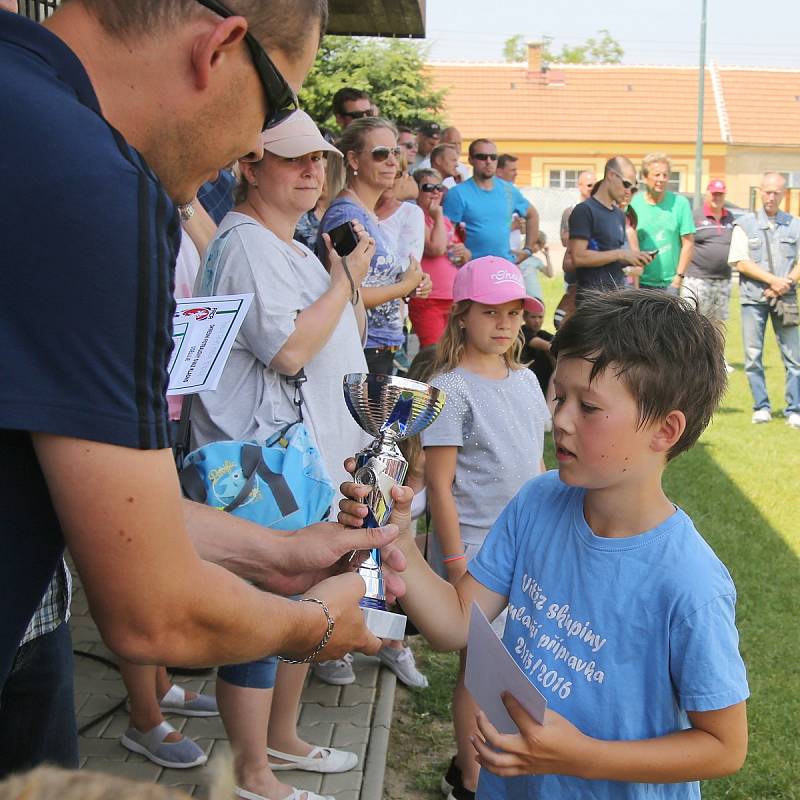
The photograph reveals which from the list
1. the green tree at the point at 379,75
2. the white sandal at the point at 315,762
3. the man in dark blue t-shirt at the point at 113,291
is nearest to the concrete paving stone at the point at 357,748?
the white sandal at the point at 315,762

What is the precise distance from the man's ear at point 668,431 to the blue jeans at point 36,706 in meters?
1.35

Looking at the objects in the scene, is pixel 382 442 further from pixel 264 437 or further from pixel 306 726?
pixel 306 726

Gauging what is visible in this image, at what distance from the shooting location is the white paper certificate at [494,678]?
1.88 metres

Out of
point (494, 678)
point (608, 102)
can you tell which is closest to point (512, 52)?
point (608, 102)

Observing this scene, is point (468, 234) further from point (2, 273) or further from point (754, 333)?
point (2, 273)

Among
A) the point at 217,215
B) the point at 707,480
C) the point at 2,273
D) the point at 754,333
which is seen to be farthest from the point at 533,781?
the point at 754,333

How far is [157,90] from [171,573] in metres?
0.69

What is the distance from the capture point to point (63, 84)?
135 cm

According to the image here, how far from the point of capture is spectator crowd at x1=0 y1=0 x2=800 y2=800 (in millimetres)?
1274

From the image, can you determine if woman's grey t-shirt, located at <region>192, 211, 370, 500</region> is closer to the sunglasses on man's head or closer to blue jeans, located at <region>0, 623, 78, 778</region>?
blue jeans, located at <region>0, 623, 78, 778</region>

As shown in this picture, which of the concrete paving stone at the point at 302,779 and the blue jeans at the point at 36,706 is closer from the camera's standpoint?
the blue jeans at the point at 36,706

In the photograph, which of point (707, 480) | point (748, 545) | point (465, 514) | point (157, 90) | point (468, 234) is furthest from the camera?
point (468, 234)

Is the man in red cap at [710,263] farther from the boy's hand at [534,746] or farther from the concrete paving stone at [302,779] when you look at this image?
the boy's hand at [534,746]

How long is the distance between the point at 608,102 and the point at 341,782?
149 ft
